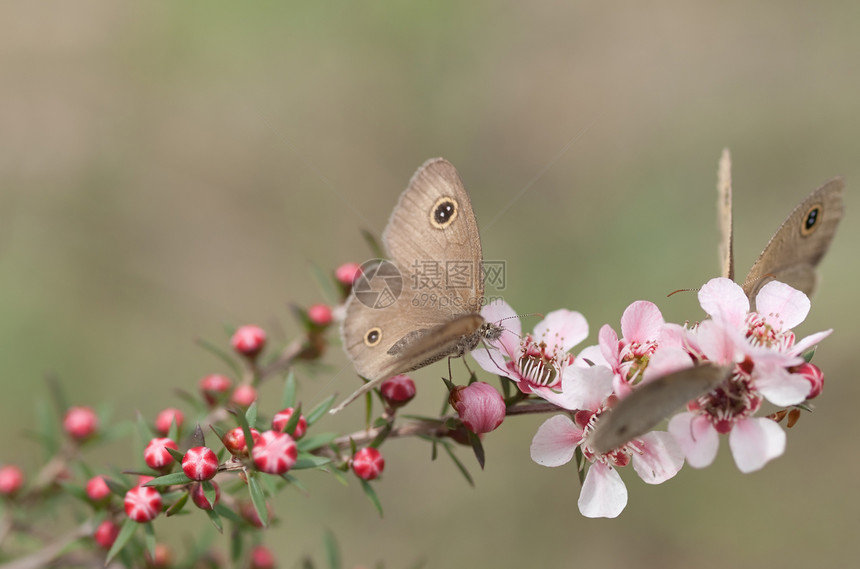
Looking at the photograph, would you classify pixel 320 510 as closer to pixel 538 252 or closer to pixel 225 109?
pixel 538 252

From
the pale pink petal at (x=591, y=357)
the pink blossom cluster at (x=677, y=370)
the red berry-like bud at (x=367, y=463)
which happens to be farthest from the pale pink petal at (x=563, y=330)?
the red berry-like bud at (x=367, y=463)

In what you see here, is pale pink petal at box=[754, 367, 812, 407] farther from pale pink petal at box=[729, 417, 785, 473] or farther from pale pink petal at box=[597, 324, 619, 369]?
pale pink petal at box=[597, 324, 619, 369]

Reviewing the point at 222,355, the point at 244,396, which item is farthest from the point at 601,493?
the point at 222,355

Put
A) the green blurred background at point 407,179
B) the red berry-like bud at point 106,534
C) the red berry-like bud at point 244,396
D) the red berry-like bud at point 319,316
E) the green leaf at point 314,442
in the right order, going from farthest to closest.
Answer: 1. the green blurred background at point 407,179
2. the red berry-like bud at point 319,316
3. the red berry-like bud at point 244,396
4. the red berry-like bud at point 106,534
5. the green leaf at point 314,442

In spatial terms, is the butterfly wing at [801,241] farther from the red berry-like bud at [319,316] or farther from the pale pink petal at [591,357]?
the red berry-like bud at [319,316]

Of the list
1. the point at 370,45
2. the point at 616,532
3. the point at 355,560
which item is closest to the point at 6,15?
the point at 370,45

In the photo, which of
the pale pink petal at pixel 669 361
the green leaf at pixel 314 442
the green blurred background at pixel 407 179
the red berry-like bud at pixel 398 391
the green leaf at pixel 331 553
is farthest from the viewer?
the green blurred background at pixel 407 179

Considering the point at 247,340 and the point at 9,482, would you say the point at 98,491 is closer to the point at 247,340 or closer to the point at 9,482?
the point at 9,482

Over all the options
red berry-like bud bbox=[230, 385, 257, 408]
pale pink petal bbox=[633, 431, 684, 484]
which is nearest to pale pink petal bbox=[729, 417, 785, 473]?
pale pink petal bbox=[633, 431, 684, 484]
